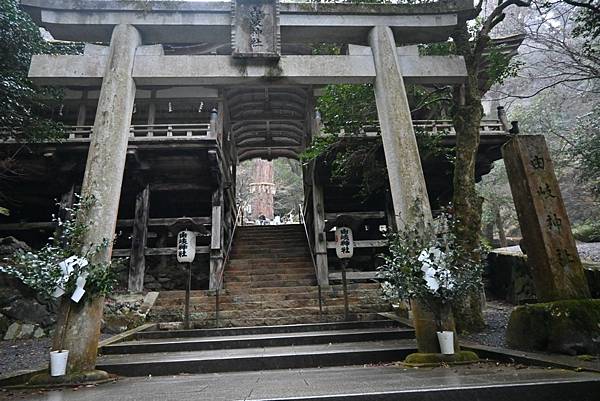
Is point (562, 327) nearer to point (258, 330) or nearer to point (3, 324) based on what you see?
point (258, 330)

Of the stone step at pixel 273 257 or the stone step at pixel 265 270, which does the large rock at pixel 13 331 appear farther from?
the stone step at pixel 273 257

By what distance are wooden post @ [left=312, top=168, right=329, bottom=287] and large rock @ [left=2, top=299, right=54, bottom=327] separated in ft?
19.1

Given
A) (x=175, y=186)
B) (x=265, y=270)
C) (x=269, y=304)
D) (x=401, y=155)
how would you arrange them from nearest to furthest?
(x=401, y=155), (x=269, y=304), (x=265, y=270), (x=175, y=186)

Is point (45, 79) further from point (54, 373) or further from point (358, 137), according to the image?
point (358, 137)

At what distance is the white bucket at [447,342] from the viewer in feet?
12.0

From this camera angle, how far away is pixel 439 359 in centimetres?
361

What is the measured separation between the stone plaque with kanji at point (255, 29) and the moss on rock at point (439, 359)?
13.8 feet

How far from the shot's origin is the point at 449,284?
3.65m

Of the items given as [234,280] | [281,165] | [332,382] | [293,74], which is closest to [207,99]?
[234,280]

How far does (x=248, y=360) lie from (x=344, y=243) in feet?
12.1

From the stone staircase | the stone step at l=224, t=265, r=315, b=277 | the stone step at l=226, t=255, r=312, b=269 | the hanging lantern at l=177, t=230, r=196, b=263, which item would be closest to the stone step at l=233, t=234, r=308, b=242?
the stone staircase

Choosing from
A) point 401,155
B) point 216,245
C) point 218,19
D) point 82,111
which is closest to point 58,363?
point 401,155

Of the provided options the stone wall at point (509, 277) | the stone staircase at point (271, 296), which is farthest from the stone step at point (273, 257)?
the stone wall at point (509, 277)

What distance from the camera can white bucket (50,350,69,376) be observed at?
333cm
